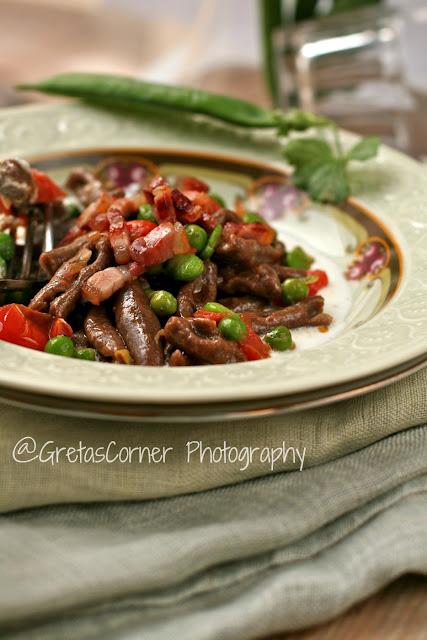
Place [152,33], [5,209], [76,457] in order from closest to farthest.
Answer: [76,457], [5,209], [152,33]

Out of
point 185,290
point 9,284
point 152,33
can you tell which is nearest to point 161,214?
point 185,290

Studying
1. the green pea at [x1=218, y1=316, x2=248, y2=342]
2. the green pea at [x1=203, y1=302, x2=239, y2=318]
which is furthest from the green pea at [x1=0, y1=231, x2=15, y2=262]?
the green pea at [x1=218, y1=316, x2=248, y2=342]

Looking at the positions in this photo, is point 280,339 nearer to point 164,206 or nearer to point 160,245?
point 160,245

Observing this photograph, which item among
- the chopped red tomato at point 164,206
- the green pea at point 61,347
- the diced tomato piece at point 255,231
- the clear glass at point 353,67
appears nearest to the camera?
the green pea at point 61,347

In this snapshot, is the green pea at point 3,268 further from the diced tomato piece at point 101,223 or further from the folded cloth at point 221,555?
the folded cloth at point 221,555

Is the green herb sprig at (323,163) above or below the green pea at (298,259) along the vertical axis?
above

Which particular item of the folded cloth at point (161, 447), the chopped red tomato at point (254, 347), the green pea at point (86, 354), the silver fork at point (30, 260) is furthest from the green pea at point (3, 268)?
the chopped red tomato at point (254, 347)

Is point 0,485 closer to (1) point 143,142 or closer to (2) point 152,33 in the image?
(1) point 143,142
